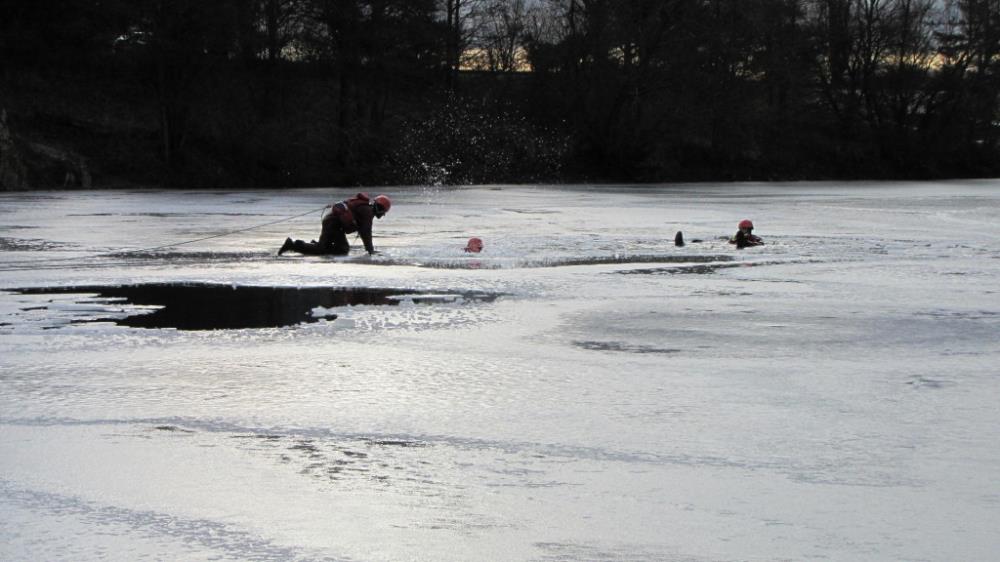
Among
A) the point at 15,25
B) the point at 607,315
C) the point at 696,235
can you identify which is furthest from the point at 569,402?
the point at 15,25

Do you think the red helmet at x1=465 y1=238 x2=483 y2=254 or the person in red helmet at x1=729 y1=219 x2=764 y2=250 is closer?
the red helmet at x1=465 y1=238 x2=483 y2=254

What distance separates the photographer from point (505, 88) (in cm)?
4903

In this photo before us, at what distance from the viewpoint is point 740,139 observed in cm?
4969

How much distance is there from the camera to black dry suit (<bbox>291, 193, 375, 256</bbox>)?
1482 centimetres

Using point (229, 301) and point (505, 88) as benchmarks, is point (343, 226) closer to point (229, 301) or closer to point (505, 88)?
point (229, 301)

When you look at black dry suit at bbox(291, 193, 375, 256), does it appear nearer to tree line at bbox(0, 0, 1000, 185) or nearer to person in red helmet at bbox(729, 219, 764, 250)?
person in red helmet at bbox(729, 219, 764, 250)

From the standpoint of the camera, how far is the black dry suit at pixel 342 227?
14820 millimetres

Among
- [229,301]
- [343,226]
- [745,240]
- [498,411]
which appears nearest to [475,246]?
[343,226]

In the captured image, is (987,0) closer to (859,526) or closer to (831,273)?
(831,273)

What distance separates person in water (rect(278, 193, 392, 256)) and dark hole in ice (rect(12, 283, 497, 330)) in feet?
11.1

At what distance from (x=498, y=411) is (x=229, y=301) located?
5.07 metres

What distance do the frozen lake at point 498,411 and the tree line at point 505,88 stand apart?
2726 centimetres

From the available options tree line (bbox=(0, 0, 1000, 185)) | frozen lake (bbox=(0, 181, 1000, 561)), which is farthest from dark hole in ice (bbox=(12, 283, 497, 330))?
tree line (bbox=(0, 0, 1000, 185))

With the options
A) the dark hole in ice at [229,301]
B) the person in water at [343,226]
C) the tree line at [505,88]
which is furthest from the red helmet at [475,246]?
the tree line at [505,88]
